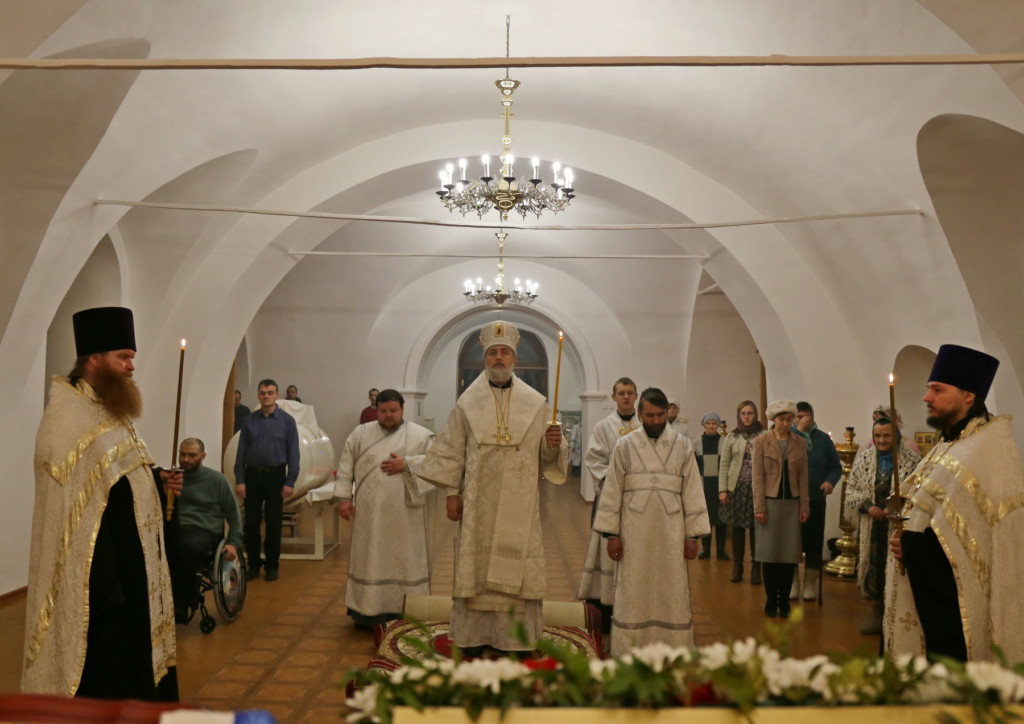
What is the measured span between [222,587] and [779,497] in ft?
14.3

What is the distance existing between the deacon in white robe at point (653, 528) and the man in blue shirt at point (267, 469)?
4.25 meters

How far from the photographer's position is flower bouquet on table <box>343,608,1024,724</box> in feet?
6.04

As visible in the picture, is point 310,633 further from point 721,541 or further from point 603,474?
point 721,541

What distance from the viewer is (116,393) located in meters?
4.04

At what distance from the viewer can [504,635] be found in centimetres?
506

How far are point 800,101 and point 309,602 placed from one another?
19.6 feet

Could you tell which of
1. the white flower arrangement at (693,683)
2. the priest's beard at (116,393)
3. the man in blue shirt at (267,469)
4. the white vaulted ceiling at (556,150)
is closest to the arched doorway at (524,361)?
the white vaulted ceiling at (556,150)

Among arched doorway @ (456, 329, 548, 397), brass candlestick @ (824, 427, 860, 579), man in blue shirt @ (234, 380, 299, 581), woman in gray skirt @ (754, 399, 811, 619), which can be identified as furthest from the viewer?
arched doorway @ (456, 329, 548, 397)

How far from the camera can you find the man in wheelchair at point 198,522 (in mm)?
6625

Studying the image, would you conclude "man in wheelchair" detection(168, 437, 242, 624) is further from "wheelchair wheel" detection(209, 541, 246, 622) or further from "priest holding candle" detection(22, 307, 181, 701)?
"priest holding candle" detection(22, 307, 181, 701)

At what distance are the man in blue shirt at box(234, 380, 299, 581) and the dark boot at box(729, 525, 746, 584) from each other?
4.39 m

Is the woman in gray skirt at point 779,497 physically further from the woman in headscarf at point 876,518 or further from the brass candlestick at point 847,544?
the brass candlestick at point 847,544

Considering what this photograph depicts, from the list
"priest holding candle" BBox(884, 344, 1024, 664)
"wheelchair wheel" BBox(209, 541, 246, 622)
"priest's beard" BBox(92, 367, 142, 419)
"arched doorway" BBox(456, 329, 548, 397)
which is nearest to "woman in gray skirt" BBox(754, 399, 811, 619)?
"priest holding candle" BBox(884, 344, 1024, 664)

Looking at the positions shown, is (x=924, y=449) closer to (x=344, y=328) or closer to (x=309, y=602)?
(x=309, y=602)
